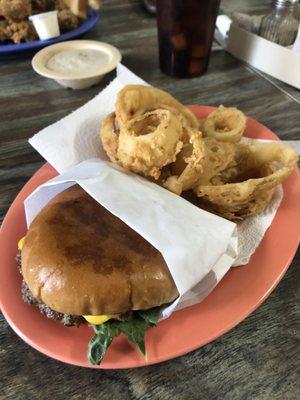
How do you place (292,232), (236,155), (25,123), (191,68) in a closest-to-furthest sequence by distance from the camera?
(292,232)
(236,155)
(25,123)
(191,68)

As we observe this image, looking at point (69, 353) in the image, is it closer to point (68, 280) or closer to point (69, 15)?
point (68, 280)

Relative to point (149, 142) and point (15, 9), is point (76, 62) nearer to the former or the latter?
point (15, 9)

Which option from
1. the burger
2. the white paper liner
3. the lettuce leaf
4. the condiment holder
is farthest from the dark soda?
the lettuce leaf

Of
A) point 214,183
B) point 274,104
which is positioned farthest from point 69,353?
point 274,104

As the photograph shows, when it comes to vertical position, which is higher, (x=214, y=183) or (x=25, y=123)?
(x=214, y=183)

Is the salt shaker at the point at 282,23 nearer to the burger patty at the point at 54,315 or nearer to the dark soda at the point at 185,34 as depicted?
the dark soda at the point at 185,34

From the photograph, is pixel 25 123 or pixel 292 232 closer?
pixel 292 232

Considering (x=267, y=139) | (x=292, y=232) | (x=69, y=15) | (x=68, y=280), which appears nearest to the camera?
(x=68, y=280)
